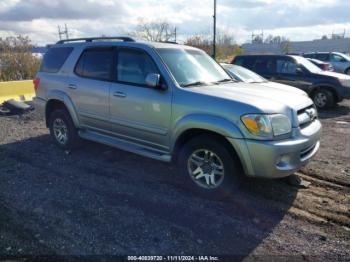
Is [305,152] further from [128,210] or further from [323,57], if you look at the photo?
[323,57]

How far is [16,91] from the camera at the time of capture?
10977 millimetres

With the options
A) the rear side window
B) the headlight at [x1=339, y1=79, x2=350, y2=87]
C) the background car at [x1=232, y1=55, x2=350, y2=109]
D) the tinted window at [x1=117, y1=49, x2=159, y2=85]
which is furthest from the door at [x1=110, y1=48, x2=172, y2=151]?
the headlight at [x1=339, y1=79, x2=350, y2=87]

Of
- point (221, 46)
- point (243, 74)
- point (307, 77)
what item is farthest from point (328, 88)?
point (221, 46)

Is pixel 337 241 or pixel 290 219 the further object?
pixel 290 219

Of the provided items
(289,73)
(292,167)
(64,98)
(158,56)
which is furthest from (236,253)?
(289,73)

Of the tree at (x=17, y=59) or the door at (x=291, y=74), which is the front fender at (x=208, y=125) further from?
the tree at (x=17, y=59)

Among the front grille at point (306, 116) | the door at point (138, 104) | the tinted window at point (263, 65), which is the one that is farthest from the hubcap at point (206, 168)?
the tinted window at point (263, 65)

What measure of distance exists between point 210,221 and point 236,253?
0.59 meters

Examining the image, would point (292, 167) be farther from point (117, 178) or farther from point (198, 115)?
point (117, 178)

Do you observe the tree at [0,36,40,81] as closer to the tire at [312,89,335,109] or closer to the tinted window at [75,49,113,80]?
the tinted window at [75,49,113,80]

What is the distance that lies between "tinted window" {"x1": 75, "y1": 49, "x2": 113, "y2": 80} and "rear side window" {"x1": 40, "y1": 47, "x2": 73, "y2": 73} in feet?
1.56

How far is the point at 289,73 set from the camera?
1074 centimetres

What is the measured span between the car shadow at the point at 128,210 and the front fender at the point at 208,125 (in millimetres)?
848

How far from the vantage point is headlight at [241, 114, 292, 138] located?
3600mm
